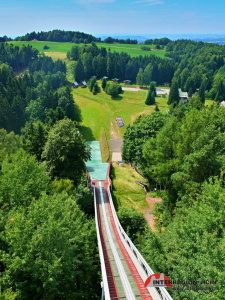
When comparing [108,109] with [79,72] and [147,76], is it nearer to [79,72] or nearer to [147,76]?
[79,72]

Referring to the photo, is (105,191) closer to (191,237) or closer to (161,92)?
(191,237)

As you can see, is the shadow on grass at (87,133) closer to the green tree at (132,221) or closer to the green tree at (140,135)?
the green tree at (140,135)

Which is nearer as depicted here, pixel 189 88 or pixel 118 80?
pixel 189 88

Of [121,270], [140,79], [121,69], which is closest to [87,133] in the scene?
[121,270]

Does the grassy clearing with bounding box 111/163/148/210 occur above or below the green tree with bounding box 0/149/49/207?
below

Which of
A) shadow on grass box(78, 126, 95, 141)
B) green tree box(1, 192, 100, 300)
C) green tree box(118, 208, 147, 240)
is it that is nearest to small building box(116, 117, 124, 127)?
shadow on grass box(78, 126, 95, 141)

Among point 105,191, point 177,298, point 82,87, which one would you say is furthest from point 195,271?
point 82,87

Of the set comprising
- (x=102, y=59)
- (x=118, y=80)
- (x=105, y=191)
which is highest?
(x=102, y=59)

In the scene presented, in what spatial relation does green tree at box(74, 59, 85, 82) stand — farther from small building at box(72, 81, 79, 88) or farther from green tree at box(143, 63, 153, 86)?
green tree at box(143, 63, 153, 86)

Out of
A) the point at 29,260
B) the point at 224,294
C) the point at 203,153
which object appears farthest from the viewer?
the point at 203,153
